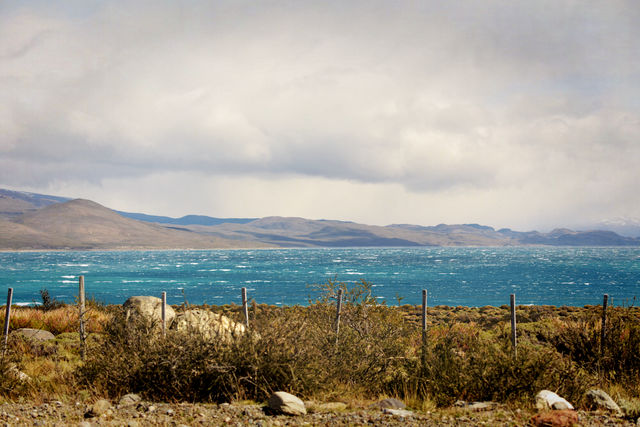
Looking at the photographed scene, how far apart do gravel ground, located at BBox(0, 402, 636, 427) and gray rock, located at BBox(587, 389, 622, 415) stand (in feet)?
1.51

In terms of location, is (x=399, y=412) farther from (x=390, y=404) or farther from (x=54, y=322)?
(x=54, y=322)

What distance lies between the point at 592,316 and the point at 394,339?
4.83 meters

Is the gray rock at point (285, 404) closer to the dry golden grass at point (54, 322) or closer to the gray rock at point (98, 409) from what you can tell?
the gray rock at point (98, 409)

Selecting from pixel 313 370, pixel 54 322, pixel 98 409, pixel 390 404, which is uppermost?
pixel 313 370

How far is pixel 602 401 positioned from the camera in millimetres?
8336

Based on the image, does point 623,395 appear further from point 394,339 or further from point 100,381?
point 100,381

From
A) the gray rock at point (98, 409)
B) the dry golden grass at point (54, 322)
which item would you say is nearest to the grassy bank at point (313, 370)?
the gray rock at point (98, 409)

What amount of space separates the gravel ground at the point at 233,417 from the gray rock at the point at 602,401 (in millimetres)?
460

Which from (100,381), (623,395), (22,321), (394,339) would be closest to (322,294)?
(394,339)

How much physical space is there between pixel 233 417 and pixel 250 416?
0.25m

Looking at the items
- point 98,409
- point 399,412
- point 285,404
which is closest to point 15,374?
point 98,409

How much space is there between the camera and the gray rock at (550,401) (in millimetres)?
7848

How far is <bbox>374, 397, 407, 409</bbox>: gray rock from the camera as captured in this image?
8.34 m

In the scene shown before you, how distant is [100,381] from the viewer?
9.29 m
